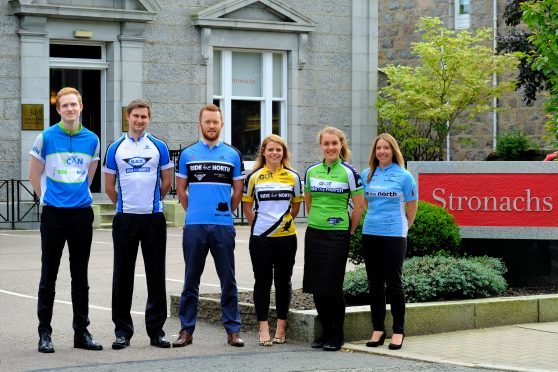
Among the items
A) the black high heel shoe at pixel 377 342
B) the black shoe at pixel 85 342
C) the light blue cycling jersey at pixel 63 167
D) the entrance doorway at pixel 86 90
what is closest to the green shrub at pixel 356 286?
the black high heel shoe at pixel 377 342

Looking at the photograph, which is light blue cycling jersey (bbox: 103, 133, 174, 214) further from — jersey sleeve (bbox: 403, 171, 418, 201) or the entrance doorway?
the entrance doorway

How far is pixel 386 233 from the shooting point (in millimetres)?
10602

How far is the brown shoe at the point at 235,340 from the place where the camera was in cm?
1041

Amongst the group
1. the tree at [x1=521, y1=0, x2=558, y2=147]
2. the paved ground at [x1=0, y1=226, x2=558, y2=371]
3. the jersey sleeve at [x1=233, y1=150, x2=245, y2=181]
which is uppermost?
the tree at [x1=521, y1=0, x2=558, y2=147]

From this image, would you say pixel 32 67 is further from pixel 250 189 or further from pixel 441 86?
pixel 250 189

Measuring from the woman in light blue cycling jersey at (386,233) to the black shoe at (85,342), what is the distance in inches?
90.2

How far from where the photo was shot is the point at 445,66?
97.9 ft

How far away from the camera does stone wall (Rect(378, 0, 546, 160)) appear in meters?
32.5

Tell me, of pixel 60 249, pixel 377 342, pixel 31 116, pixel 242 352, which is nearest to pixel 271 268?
pixel 242 352

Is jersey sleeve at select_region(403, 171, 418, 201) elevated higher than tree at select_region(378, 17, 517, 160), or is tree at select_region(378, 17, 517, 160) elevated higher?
tree at select_region(378, 17, 517, 160)

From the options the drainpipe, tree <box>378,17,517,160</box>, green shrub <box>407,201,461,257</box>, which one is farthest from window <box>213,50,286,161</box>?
green shrub <box>407,201,461,257</box>

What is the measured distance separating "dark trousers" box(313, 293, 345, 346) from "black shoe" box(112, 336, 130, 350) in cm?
162

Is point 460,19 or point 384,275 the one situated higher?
point 460,19

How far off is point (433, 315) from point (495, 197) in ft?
8.41
